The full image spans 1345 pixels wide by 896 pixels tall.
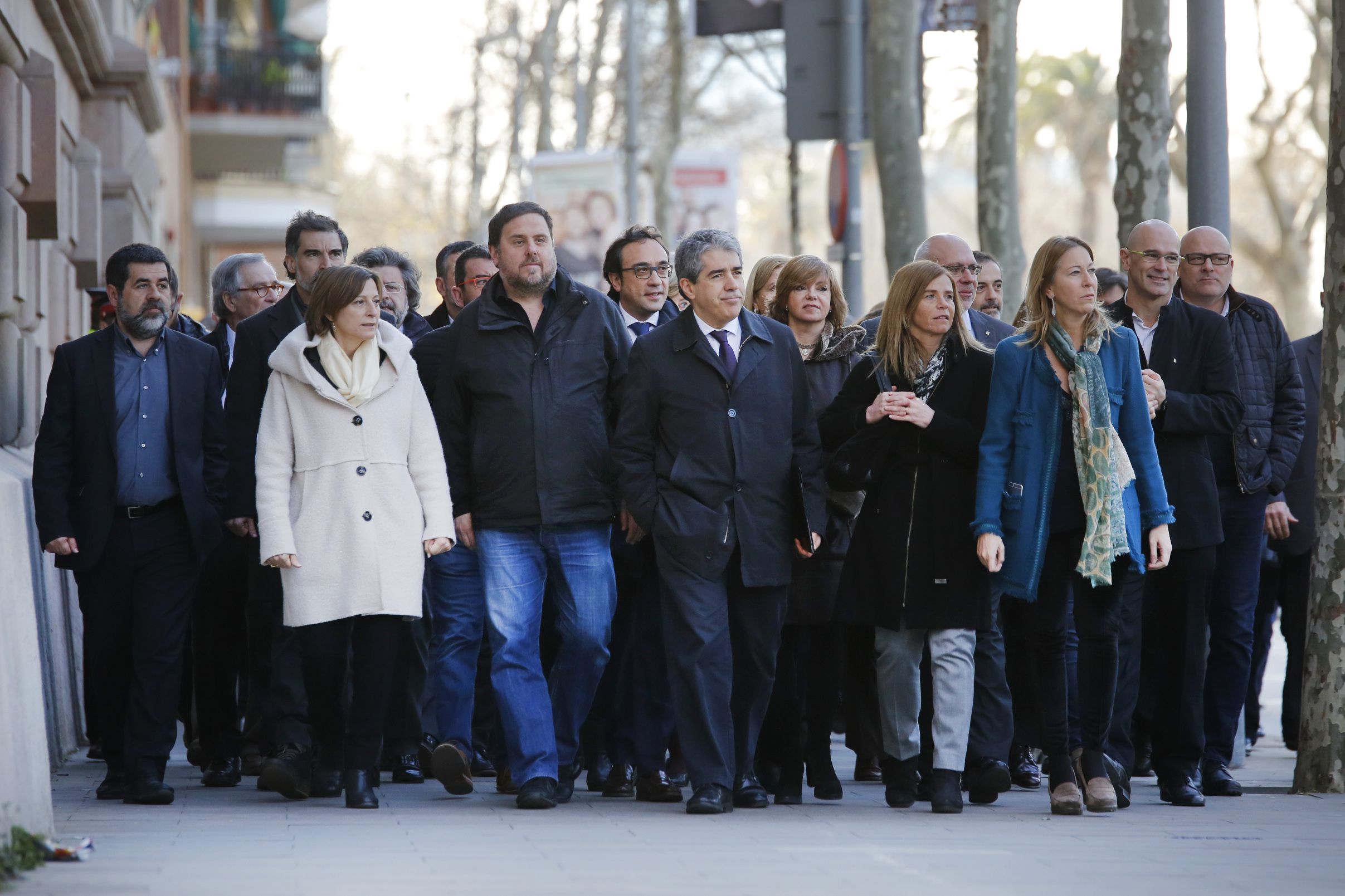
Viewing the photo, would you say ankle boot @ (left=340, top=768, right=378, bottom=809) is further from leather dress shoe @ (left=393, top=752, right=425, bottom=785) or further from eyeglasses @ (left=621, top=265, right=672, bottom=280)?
eyeglasses @ (left=621, top=265, right=672, bottom=280)

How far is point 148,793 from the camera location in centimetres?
823

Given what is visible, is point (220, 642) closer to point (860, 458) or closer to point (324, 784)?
point (324, 784)

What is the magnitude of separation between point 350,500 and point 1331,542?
13.8 ft

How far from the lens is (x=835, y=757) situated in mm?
10805

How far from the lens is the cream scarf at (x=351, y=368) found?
318 inches

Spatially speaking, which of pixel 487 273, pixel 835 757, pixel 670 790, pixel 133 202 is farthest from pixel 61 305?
pixel 670 790

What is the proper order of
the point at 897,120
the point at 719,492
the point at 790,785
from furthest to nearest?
the point at 897,120
the point at 790,785
the point at 719,492

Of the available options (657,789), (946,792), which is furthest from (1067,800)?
(657,789)

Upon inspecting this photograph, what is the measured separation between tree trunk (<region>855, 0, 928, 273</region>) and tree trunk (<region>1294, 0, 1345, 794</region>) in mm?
7320

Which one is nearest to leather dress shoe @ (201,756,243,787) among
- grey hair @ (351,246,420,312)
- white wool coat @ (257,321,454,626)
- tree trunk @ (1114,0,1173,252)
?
white wool coat @ (257,321,454,626)

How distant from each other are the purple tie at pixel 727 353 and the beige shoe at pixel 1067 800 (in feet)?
6.60

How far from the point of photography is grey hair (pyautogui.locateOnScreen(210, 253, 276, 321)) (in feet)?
34.7

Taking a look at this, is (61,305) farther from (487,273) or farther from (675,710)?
(675,710)

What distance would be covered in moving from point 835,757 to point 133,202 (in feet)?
27.0
